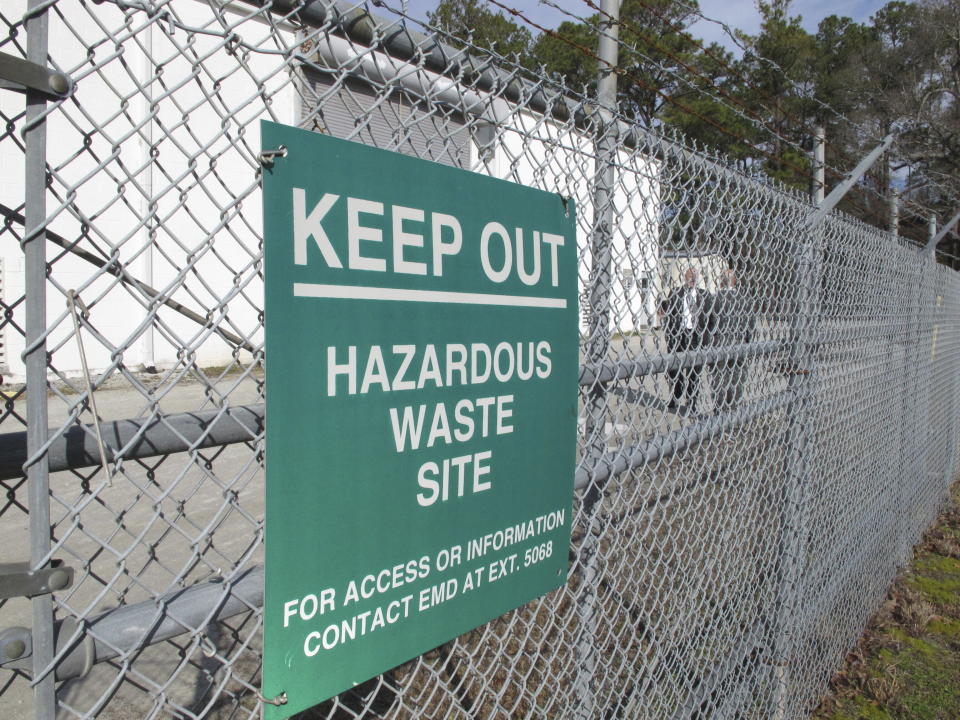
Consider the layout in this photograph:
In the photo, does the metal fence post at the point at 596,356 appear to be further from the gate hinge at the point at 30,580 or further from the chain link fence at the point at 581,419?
the gate hinge at the point at 30,580

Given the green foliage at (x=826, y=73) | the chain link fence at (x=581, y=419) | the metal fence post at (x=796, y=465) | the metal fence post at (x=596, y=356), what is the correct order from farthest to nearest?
the green foliage at (x=826, y=73), the metal fence post at (x=796, y=465), the metal fence post at (x=596, y=356), the chain link fence at (x=581, y=419)

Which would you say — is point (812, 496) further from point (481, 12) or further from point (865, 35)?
point (865, 35)

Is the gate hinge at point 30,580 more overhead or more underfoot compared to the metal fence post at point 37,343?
more underfoot

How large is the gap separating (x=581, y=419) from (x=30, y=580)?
9.20ft

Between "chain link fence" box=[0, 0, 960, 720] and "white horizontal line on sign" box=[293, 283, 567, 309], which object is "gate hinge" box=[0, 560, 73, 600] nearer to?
"chain link fence" box=[0, 0, 960, 720]

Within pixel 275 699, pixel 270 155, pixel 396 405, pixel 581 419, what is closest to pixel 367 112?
pixel 270 155

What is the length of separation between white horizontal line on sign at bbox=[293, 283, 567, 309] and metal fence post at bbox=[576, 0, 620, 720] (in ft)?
1.26

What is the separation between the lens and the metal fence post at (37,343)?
35.2 inches

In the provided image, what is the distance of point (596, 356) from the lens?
199cm

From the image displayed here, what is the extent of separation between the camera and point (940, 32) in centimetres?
2053

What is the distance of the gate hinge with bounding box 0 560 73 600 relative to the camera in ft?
2.92

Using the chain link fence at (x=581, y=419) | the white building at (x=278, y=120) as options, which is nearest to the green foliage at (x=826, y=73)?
the chain link fence at (x=581, y=419)

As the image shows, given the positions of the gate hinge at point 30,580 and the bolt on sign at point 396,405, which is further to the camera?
the bolt on sign at point 396,405

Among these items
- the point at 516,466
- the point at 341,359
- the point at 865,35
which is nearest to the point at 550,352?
the point at 516,466
